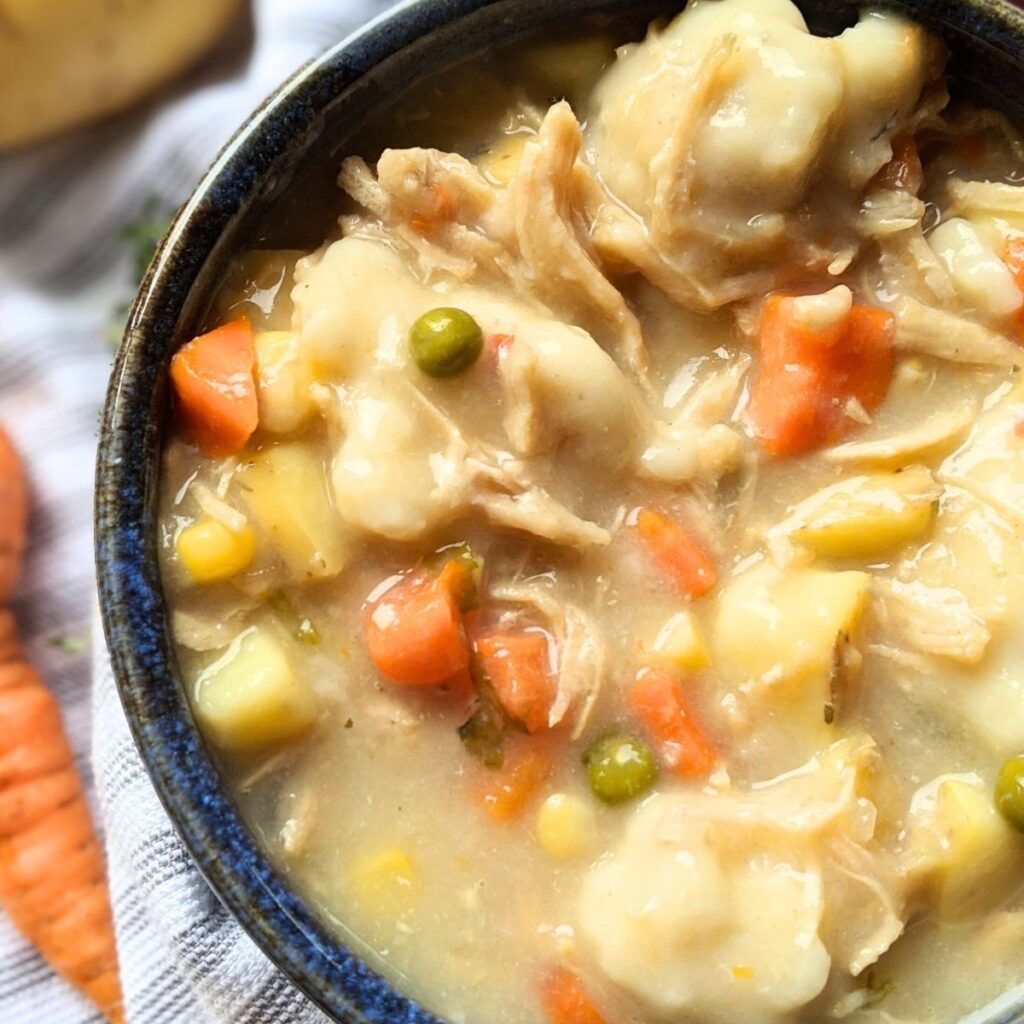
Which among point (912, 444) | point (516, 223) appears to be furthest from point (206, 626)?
point (912, 444)

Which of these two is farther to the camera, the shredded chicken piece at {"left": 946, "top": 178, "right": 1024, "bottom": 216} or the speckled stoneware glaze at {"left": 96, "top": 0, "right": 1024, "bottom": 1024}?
the shredded chicken piece at {"left": 946, "top": 178, "right": 1024, "bottom": 216}

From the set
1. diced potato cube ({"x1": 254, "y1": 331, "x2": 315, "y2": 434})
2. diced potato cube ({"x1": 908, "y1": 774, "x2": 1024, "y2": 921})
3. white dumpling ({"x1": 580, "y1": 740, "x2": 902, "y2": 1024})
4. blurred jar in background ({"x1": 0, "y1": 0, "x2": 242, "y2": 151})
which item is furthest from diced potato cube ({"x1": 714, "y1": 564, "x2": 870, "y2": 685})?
blurred jar in background ({"x1": 0, "y1": 0, "x2": 242, "y2": 151})

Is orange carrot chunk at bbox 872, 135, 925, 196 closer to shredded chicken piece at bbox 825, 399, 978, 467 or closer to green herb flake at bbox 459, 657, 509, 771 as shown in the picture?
shredded chicken piece at bbox 825, 399, 978, 467

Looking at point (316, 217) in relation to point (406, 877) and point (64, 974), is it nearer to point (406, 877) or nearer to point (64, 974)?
point (406, 877)

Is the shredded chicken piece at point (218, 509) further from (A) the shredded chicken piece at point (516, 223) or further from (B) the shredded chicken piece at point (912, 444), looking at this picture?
(B) the shredded chicken piece at point (912, 444)

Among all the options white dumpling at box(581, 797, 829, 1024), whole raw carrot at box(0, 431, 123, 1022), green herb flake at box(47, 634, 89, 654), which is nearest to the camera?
white dumpling at box(581, 797, 829, 1024)

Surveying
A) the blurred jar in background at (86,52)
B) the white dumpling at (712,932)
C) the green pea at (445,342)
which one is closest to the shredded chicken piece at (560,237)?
the green pea at (445,342)

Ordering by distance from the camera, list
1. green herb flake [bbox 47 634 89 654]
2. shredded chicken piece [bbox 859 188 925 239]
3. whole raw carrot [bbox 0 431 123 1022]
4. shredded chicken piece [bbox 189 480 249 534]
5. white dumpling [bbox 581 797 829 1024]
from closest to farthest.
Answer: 1. white dumpling [bbox 581 797 829 1024]
2. shredded chicken piece [bbox 189 480 249 534]
3. shredded chicken piece [bbox 859 188 925 239]
4. whole raw carrot [bbox 0 431 123 1022]
5. green herb flake [bbox 47 634 89 654]
